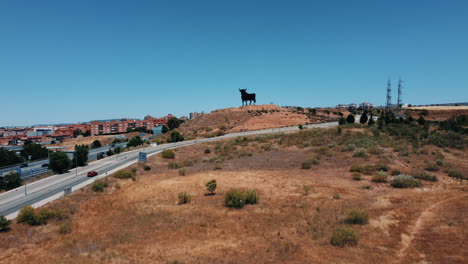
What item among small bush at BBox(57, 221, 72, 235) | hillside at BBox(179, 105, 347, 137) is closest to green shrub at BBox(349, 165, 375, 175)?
small bush at BBox(57, 221, 72, 235)

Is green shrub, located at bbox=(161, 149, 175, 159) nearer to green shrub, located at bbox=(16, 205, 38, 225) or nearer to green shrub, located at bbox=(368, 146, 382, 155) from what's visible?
green shrub, located at bbox=(16, 205, 38, 225)

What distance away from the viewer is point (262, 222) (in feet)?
52.0

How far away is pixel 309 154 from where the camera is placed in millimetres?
38625

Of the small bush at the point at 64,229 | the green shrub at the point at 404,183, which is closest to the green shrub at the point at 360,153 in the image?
the green shrub at the point at 404,183

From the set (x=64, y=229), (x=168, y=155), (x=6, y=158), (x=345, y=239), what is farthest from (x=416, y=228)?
(x=6, y=158)

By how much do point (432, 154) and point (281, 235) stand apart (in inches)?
1255

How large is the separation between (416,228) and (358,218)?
2916 millimetres

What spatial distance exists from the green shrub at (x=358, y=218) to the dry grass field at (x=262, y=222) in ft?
0.98

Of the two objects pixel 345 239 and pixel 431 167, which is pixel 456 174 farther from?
pixel 345 239

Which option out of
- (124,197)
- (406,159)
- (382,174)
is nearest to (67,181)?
(124,197)

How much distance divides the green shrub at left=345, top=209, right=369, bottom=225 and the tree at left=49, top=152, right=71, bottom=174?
36.7 metres

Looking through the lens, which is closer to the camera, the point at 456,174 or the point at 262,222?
the point at 262,222

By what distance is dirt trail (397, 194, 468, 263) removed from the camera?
11789 millimetres

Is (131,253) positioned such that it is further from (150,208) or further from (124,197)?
(124,197)
